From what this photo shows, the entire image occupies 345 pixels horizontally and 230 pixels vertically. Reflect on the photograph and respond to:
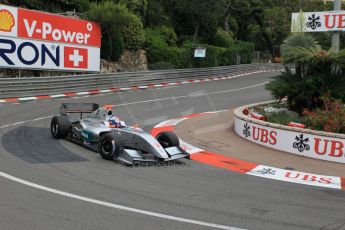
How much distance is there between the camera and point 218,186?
28.7 ft

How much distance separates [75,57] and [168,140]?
56.7 ft

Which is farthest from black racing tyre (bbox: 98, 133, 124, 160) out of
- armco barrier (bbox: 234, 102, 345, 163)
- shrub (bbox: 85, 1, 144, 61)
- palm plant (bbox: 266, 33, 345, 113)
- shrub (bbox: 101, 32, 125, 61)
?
shrub (bbox: 101, 32, 125, 61)

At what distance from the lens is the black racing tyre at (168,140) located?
11.0 metres

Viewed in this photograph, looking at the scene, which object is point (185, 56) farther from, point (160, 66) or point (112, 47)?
point (112, 47)

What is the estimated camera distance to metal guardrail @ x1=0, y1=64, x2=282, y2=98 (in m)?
21.4

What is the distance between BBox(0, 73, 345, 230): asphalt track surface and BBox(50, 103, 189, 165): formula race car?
237 millimetres

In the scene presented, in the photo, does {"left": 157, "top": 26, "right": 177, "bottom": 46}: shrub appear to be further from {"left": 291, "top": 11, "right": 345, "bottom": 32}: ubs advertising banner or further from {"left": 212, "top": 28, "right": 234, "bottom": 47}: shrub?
{"left": 291, "top": 11, "right": 345, "bottom": 32}: ubs advertising banner

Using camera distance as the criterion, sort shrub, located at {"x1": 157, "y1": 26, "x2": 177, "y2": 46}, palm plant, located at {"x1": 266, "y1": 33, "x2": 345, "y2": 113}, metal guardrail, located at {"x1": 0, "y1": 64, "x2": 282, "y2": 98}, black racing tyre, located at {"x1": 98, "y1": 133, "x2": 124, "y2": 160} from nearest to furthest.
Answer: black racing tyre, located at {"x1": 98, "y1": 133, "x2": 124, "y2": 160}
palm plant, located at {"x1": 266, "y1": 33, "x2": 345, "y2": 113}
metal guardrail, located at {"x1": 0, "y1": 64, "x2": 282, "y2": 98}
shrub, located at {"x1": 157, "y1": 26, "x2": 177, "y2": 46}

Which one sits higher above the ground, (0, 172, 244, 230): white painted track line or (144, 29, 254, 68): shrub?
(144, 29, 254, 68): shrub

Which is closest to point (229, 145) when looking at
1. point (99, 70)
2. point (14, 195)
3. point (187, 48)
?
point (14, 195)

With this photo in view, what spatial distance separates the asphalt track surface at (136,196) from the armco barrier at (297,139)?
8.38 feet

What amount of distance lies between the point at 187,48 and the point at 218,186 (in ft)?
100

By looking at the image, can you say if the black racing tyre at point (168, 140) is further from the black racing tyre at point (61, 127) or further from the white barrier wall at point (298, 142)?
the white barrier wall at point (298, 142)

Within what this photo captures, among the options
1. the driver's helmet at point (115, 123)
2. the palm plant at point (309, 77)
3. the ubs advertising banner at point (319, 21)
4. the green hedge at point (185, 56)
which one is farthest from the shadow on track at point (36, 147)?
the green hedge at point (185, 56)
